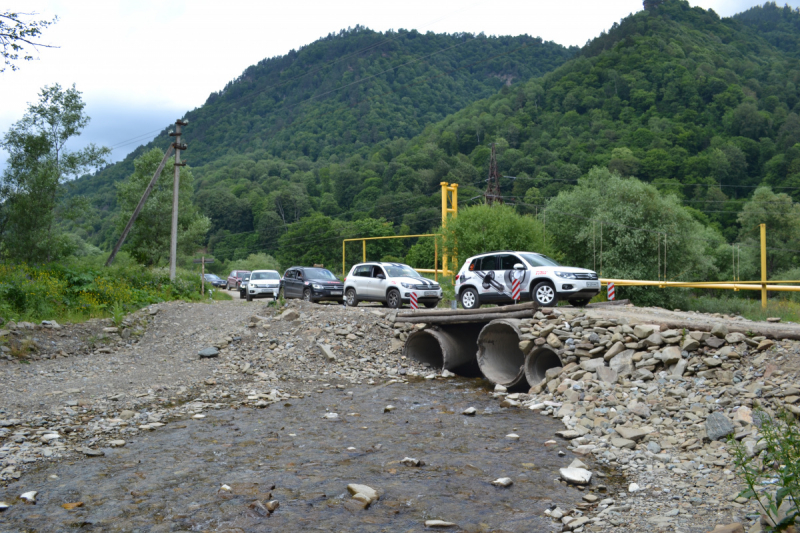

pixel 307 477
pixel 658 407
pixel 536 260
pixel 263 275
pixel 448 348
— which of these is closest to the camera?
pixel 307 477

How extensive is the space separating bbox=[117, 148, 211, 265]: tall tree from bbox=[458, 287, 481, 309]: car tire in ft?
99.3

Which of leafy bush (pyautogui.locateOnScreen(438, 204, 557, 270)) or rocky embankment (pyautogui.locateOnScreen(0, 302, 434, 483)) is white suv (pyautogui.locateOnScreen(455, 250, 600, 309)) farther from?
leafy bush (pyautogui.locateOnScreen(438, 204, 557, 270))

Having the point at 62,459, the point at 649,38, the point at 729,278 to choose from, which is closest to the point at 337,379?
the point at 62,459

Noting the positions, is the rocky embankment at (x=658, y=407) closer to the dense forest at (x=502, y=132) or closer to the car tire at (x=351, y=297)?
the car tire at (x=351, y=297)

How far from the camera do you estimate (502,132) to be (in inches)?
2793

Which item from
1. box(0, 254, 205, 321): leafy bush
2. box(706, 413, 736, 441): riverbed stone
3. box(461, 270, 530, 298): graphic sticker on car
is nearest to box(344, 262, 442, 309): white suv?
box(461, 270, 530, 298): graphic sticker on car

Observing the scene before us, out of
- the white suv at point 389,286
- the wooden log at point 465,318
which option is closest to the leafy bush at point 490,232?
the white suv at point 389,286

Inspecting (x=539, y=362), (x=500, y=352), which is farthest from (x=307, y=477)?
(x=500, y=352)

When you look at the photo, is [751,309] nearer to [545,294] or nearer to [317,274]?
[545,294]

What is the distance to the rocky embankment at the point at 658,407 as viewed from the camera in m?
5.82

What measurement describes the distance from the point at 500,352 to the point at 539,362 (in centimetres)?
175

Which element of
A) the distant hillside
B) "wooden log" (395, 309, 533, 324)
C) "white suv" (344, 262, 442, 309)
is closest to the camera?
"wooden log" (395, 309, 533, 324)

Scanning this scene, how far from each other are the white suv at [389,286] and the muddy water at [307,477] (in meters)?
9.58

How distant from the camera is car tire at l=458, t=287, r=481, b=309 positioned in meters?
17.4
